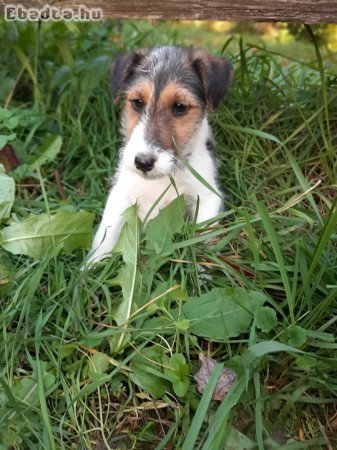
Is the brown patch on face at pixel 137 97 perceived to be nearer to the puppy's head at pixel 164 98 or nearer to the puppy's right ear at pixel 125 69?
the puppy's head at pixel 164 98

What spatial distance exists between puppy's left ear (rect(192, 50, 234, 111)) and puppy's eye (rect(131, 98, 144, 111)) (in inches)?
17.3

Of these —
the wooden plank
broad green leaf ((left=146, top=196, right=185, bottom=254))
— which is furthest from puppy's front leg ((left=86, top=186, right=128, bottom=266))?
the wooden plank

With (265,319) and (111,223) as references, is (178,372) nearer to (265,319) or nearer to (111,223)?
(265,319)

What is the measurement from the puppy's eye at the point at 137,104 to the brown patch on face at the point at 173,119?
13cm

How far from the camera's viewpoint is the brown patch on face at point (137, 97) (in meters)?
4.09

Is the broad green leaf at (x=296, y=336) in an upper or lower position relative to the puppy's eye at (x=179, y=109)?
lower

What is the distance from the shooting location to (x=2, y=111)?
207 inches

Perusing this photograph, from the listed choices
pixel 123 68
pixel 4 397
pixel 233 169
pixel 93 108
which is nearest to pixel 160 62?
pixel 123 68

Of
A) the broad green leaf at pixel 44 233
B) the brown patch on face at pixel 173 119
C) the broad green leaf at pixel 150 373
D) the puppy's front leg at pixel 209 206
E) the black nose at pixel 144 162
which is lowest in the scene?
the broad green leaf at pixel 150 373

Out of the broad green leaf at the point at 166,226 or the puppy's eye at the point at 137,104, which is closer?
the broad green leaf at the point at 166,226

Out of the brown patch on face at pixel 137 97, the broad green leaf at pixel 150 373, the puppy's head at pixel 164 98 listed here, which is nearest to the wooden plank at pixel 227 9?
the puppy's head at pixel 164 98

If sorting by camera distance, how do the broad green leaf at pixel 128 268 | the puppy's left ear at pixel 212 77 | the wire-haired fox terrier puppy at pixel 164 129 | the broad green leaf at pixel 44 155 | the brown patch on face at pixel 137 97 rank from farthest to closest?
the broad green leaf at pixel 44 155 < the puppy's left ear at pixel 212 77 < the brown patch on face at pixel 137 97 < the wire-haired fox terrier puppy at pixel 164 129 < the broad green leaf at pixel 128 268

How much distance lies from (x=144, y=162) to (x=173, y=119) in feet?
1.52

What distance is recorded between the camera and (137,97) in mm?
4137
